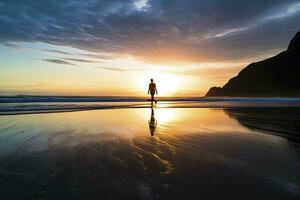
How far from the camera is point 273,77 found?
4796 inches

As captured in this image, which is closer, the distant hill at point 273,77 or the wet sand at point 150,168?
the wet sand at point 150,168

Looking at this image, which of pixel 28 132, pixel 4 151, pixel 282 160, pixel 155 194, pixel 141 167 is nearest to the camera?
pixel 155 194

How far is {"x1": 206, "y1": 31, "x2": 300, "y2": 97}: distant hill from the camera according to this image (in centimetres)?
10938

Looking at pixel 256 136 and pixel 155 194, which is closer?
pixel 155 194

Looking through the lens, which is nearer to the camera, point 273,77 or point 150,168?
point 150,168

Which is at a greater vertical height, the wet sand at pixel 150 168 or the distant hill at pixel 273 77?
the distant hill at pixel 273 77

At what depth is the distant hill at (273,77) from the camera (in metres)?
109

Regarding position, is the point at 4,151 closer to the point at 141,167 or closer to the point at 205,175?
the point at 141,167

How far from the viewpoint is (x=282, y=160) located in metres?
4.61

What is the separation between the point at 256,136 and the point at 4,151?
666cm

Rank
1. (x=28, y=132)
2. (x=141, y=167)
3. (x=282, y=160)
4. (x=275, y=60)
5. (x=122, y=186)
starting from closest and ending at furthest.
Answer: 1. (x=122, y=186)
2. (x=141, y=167)
3. (x=282, y=160)
4. (x=28, y=132)
5. (x=275, y=60)

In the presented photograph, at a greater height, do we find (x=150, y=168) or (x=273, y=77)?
(x=273, y=77)

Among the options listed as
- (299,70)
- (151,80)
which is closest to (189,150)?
(151,80)

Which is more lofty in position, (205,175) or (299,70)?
(299,70)
